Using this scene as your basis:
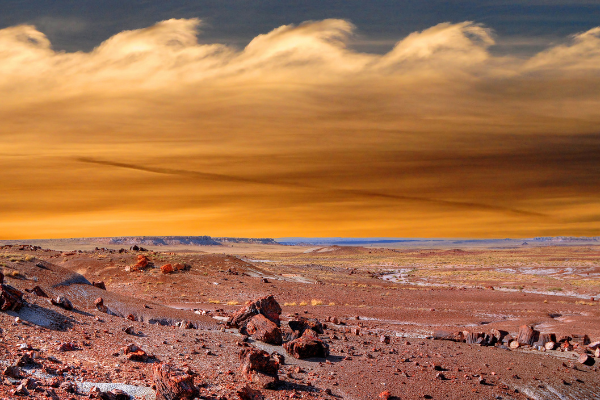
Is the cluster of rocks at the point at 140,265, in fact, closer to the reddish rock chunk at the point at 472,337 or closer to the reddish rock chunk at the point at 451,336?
the reddish rock chunk at the point at 451,336

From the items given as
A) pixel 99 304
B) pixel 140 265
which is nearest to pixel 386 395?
pixel 99 304

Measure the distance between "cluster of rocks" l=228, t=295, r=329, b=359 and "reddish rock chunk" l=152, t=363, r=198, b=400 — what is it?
509 centimetres

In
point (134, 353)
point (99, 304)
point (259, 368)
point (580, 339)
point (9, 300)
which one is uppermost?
point (9, 300)

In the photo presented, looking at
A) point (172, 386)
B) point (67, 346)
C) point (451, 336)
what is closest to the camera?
point (172, 386)

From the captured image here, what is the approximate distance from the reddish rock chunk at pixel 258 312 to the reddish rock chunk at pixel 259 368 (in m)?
5.66

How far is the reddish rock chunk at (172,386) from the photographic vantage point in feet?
32.9

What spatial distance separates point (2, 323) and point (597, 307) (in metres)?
38.2

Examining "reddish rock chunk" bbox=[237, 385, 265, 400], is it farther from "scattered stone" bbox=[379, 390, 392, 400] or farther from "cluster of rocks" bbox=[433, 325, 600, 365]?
"cluster of rocks" bbox=[433, 325, 600, 365]

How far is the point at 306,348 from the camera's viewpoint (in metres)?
14.8

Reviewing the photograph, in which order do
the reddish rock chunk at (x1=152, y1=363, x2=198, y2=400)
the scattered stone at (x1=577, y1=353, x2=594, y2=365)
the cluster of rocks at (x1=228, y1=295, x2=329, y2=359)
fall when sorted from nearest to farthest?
the reddish rock chunk at (x1=152, y1=363, x2=198, y2=400) < the cluster of rocks at (x1=228, y1=295, x2=329, y2=359) < the scattered stone at (x1=577, y1=353, x2=594, y2=365)

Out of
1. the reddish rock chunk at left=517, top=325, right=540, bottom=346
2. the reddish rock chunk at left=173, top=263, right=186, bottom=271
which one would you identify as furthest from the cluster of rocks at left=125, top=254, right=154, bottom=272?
the reddish rock chunk at left=517, top=325, right=540, bottom=346

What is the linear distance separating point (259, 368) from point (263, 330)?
4.25 m

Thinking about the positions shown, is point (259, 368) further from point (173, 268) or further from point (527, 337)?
point (173, 268)

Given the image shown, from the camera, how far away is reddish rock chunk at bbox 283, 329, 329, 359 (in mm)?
14719
